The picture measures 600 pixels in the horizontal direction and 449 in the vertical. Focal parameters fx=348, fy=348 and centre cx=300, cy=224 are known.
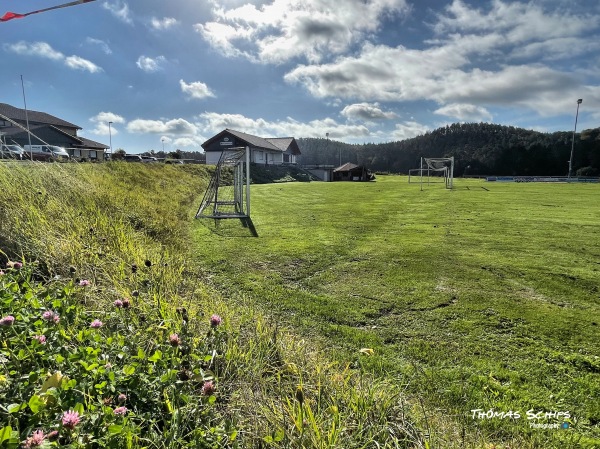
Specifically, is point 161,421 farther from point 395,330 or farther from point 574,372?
point 574,372

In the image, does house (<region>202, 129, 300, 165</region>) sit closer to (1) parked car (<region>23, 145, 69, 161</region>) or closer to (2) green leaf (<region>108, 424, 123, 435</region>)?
(1) parked car (<region>23, 145, 69, 161</region>)

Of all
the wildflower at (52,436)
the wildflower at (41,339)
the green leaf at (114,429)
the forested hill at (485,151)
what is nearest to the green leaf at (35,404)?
the wildflower at (52,436)

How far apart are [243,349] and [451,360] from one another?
1.85 meters

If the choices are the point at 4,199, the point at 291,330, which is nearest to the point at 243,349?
the point at 291,330

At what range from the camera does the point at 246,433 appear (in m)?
1.78

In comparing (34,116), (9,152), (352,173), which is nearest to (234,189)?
(9,152)

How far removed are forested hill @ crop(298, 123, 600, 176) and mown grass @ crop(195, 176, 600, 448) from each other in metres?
76.2

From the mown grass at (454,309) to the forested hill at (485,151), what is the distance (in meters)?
76.2

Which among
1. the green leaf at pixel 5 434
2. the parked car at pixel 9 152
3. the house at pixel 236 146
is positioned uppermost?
the house at pixel 236 146

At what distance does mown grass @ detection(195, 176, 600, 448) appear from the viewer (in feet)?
8.08

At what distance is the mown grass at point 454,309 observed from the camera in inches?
97.0

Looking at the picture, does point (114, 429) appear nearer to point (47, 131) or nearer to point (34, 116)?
point (47, 131)

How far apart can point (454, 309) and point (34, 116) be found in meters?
59.6

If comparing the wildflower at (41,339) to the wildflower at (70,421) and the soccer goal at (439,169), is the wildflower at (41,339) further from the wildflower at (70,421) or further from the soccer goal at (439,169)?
the soccer goal at (439,169)
